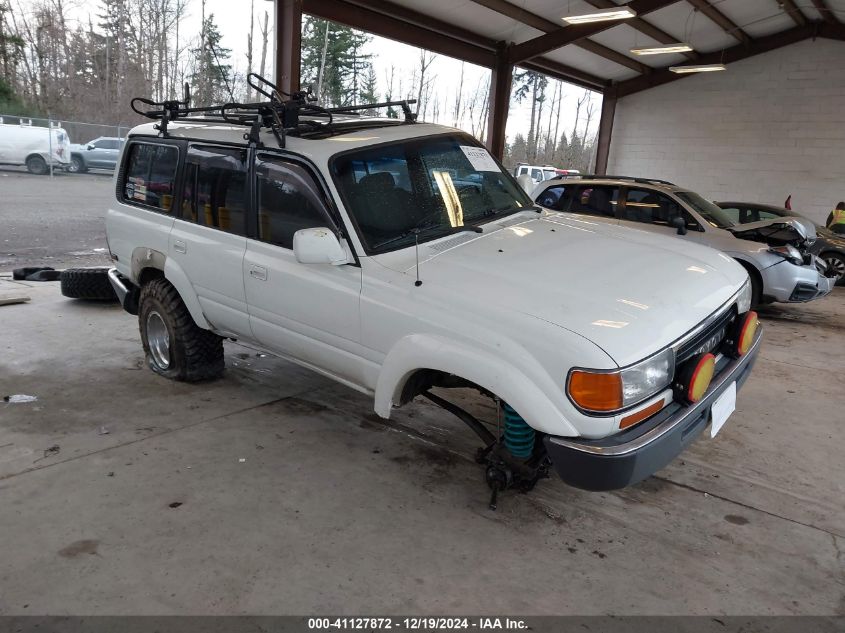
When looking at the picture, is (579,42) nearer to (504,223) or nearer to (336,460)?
(504,223)

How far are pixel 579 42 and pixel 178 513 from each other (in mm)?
13816

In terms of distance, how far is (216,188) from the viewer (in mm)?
3977

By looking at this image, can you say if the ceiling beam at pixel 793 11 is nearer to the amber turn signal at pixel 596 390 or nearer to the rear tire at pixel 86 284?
the rear tire at pixel 86 284

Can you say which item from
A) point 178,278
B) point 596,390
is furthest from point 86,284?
point 596,390

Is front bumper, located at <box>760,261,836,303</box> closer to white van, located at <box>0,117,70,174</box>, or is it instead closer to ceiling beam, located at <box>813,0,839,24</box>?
ceiling beam, located at <box>813,0,839,24</box>

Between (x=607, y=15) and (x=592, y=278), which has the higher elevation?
(x=607, y=15)

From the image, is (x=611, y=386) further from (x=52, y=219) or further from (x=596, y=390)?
(x=52, y=219)

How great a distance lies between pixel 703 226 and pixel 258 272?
6.13 meters

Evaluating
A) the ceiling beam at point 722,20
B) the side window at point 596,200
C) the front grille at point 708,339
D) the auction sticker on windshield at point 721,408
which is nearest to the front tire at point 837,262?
the side window at point 596,200

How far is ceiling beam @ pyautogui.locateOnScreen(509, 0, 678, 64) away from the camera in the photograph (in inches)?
451

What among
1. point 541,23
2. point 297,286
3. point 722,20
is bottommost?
point 297,286

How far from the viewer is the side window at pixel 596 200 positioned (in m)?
8.04

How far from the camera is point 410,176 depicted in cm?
350
